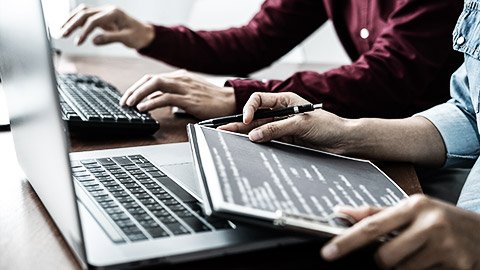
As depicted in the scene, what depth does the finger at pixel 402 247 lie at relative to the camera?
46 centimetres

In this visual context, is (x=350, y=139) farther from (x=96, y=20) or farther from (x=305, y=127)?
(x=96, y=20)

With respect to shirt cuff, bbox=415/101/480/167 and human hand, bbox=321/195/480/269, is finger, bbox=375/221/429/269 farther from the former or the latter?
shirt cuff, bbox=415/101/480/167

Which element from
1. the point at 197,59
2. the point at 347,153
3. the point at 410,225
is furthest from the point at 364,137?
the point at 197,59

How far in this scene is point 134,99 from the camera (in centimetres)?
94

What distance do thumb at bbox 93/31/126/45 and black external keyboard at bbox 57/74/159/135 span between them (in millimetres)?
204

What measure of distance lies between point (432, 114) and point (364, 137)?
0.55 feet

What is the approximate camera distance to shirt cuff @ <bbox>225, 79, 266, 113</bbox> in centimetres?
95

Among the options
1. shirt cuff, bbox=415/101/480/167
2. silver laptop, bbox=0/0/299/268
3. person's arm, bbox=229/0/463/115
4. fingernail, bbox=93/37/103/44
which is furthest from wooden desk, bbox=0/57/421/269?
fingernail, bbox=93/37/103/44

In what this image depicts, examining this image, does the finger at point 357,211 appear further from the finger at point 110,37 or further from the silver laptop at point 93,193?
the finger at point 110,37

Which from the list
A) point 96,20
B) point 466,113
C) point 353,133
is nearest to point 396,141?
point 353,133

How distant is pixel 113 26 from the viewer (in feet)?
4.17

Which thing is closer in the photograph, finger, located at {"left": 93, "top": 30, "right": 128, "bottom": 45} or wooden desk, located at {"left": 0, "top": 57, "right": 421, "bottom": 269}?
wooden desk, located at {"left": 0, "top": 57, "right": 421, "bottom": 269}

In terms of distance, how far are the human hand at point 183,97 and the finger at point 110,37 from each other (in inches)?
11.9

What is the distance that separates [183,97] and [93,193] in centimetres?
38
